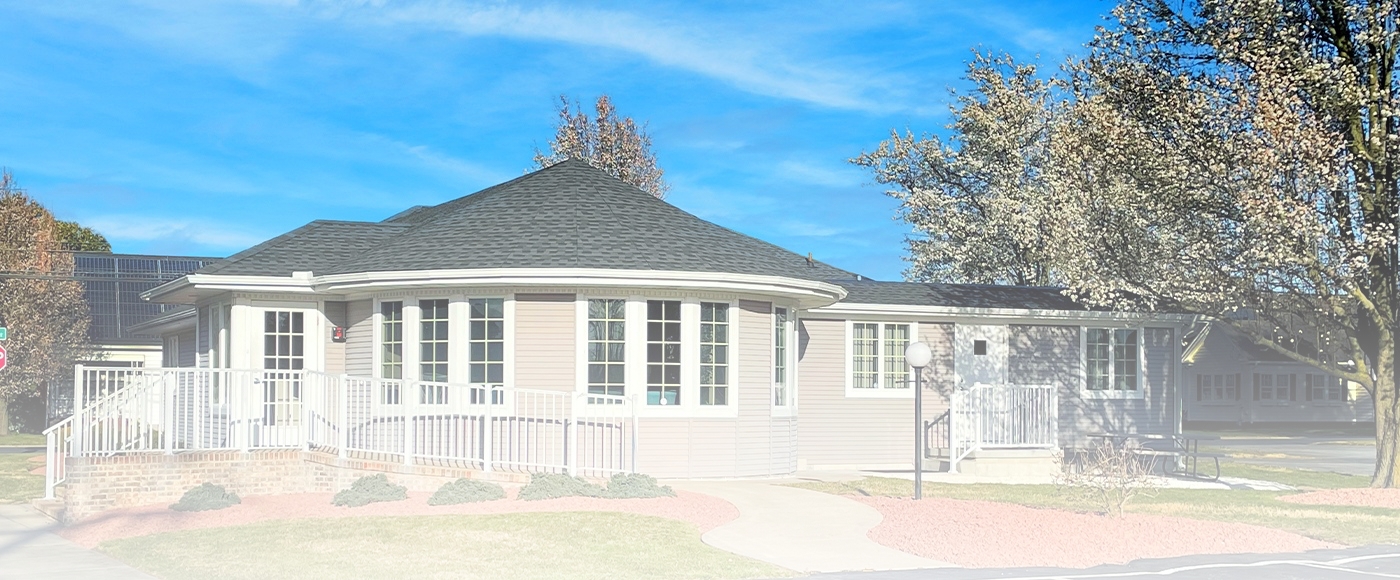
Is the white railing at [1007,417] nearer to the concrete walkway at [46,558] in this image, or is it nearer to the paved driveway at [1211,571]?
the paved driveway at [1211,571]

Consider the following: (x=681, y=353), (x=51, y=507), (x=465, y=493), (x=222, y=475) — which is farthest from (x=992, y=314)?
(x=51, y=507)

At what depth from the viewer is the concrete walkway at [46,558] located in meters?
10.7

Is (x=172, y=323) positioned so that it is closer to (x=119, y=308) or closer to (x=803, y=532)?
(x=803, y=532)

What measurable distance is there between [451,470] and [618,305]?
A: 3.39 meters

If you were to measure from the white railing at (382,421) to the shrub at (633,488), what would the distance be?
2.77ft

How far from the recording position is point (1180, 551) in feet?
38.7

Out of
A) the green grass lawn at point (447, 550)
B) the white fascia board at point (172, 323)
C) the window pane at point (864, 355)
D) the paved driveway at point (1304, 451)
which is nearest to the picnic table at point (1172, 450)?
the paved driveway at point (1304, 451)

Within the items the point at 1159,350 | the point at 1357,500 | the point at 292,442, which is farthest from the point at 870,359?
the point at 292,442

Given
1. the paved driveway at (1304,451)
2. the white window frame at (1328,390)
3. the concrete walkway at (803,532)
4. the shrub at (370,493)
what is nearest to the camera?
the concrete walkway at (803,532)

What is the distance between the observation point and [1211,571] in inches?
419

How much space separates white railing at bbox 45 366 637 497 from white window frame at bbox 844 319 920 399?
5808 millimetres

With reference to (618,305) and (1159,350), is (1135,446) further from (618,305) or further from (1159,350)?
(618,305)

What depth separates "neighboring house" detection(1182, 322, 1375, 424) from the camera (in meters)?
49.3

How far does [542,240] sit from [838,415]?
6765 mm
